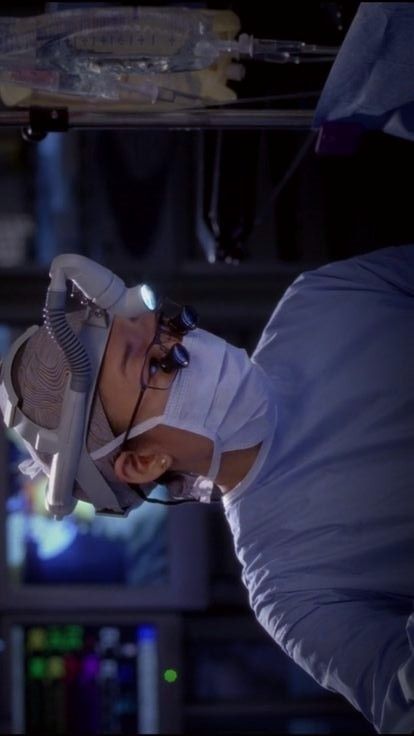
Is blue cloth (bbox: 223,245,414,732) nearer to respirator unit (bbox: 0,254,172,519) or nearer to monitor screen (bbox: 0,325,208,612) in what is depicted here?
respirator unit (bbox: 0,254,172,519)

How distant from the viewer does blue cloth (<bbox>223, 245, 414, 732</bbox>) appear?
1.74m

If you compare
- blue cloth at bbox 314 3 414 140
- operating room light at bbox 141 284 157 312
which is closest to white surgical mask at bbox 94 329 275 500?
operating room light at bbox 141 284 157 312

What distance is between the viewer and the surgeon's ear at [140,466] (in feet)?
5.89

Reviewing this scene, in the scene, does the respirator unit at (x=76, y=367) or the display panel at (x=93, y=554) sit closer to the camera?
the respirator unit at (x=76, y=367)

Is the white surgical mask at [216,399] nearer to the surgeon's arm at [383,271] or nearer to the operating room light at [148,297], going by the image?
the operating room light at [148,297]

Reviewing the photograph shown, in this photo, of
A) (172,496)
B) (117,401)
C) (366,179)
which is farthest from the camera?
(366,179)

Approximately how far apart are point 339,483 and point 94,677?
5.34ft

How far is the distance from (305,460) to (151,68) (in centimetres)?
74

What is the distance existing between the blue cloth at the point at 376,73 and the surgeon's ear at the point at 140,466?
65cm

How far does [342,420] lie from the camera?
1.84m

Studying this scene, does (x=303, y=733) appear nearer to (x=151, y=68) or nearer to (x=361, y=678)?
(x=361, y=678)

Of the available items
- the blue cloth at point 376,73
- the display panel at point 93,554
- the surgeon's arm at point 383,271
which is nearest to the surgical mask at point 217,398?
the surgeon's arm at point 383,271

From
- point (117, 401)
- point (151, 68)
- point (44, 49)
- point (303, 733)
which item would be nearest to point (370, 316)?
point (117, 401)

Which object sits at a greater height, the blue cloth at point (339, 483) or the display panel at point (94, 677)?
the blue cloth at point (339, 483)
